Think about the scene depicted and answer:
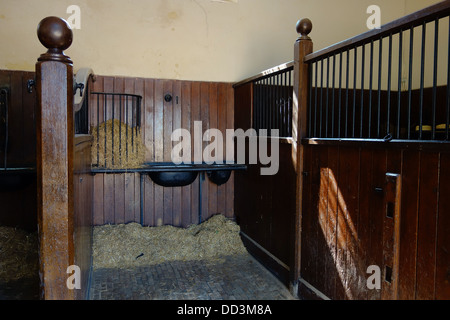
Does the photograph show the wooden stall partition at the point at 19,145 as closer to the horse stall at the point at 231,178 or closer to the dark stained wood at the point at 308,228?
the horse stall at the point at 231,178

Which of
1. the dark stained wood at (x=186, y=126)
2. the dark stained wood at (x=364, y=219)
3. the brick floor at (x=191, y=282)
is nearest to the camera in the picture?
the dark stained wood at (x=364, y=219)

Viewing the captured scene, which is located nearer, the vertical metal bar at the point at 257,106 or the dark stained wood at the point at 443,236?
the dark stained wood at the point at 443,236

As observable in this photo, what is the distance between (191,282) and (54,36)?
6.24 ft

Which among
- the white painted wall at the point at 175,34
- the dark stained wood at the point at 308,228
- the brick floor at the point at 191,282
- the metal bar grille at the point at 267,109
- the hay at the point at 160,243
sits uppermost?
the white painted wall at the point at 175,34

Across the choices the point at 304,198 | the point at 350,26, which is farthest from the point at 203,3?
the point at 304,198

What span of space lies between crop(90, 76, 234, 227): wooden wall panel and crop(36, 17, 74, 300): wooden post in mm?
1942

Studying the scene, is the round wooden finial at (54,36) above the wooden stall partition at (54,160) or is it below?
above

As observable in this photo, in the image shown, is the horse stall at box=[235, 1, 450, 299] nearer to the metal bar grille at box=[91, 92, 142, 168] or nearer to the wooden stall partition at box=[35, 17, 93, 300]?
the metal bar grille at box=[91, 92, 142, 168]

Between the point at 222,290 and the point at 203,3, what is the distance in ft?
9.05

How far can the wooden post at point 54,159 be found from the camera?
4.58ft

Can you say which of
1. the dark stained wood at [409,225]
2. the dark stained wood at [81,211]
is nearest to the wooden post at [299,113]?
the dark stained wood at [409,225]

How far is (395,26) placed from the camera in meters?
1.58

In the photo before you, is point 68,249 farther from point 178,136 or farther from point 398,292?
point 178,136

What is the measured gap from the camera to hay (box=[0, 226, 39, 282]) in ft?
8.69
